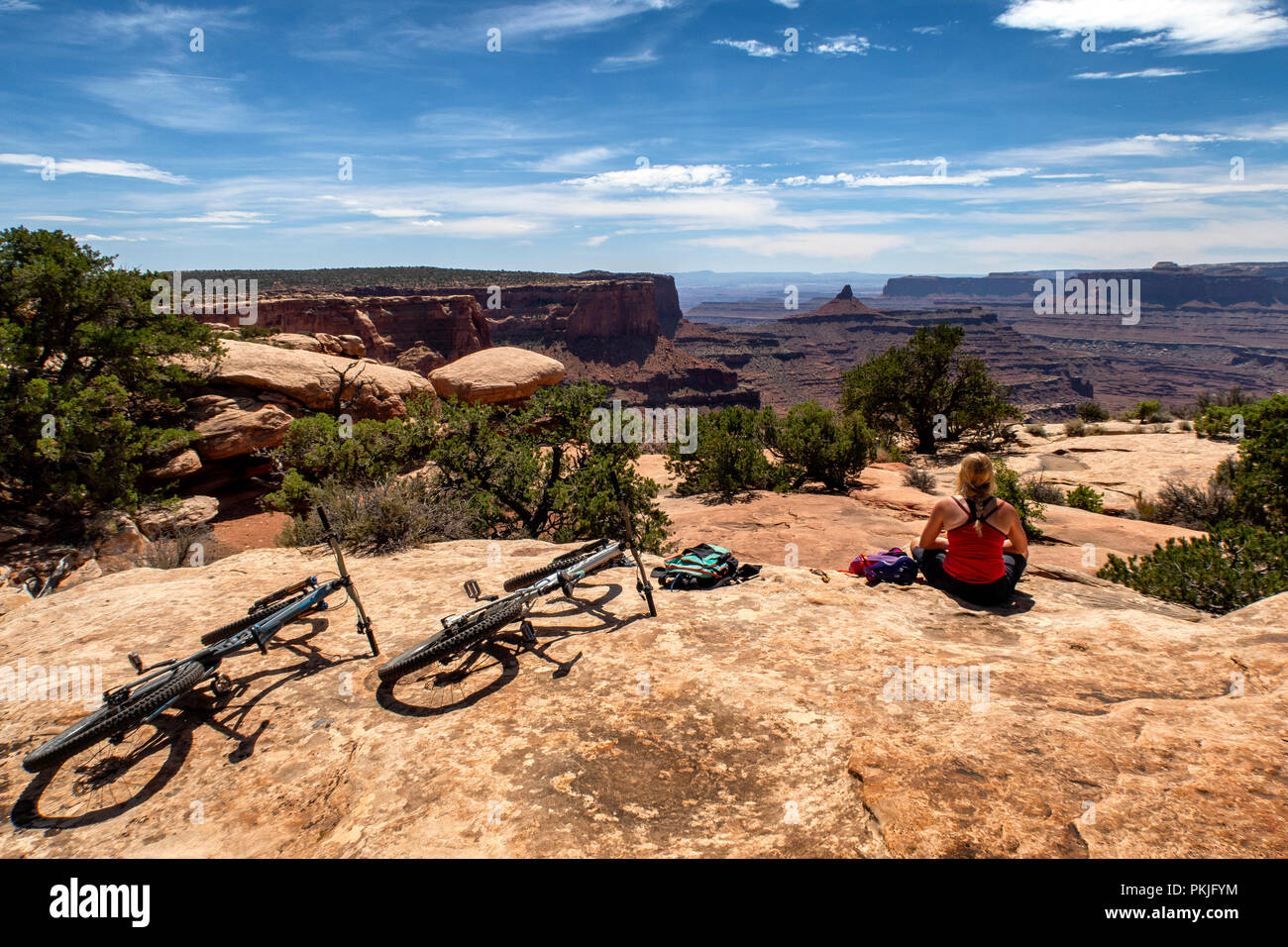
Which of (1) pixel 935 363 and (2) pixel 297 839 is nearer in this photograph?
(2) pixel 297 839

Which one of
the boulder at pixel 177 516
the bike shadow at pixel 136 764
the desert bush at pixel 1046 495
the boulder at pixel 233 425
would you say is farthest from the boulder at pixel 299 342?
the desert bush at pixel 1046 495

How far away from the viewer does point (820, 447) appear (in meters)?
17.0

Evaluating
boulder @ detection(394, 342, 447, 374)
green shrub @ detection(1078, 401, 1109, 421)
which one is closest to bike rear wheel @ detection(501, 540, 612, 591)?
green shrub @ detection(1078, 401, 1109, 421)

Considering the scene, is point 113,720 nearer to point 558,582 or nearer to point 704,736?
point 558,582

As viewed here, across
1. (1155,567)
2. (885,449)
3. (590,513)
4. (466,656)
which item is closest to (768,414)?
(885,449)

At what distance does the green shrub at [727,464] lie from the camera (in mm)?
16219

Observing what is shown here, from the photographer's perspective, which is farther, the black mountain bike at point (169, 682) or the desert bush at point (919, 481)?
the desert bush at point (919, 481)

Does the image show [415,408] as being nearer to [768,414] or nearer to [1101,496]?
[768,414]

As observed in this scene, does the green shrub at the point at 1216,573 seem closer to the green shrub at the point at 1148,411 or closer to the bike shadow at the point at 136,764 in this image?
the bike shadow at the point at 136,764

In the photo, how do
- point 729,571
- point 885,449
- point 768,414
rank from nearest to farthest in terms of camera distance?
point 729,571, point 768,414, point 885,449

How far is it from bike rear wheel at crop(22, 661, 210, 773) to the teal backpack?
12.8 ft

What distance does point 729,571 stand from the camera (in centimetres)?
632

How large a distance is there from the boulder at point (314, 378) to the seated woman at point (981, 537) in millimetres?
14167
